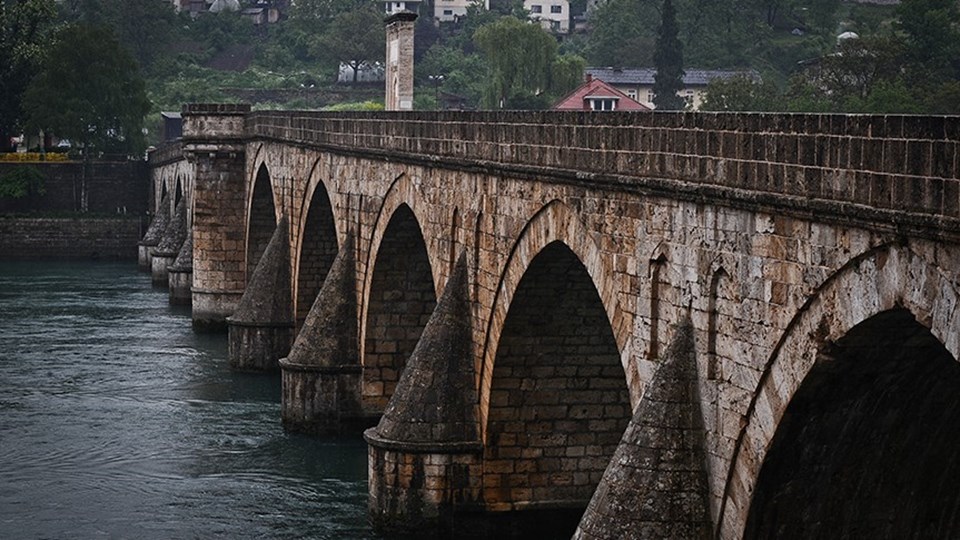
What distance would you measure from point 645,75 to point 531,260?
2867 inches

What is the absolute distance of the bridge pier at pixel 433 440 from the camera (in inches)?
969

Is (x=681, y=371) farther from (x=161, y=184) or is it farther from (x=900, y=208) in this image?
(x=161, y=184)

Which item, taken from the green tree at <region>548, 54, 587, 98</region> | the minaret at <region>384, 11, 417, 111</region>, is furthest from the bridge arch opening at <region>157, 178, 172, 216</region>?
the green tree at <region>548, 54, 587, 98</region>

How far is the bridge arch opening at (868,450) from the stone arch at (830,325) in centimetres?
12

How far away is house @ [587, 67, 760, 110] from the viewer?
87688mm

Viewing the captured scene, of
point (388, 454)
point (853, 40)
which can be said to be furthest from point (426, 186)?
point (853, 40)

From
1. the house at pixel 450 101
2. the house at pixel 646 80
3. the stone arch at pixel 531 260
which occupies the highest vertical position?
the house at pixel 646 80

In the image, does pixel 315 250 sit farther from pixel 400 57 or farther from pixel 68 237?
pixel 68 237

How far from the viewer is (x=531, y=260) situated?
2220 cm

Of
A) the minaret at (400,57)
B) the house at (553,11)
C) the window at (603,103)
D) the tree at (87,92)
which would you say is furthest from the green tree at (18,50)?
the house at (553,11)

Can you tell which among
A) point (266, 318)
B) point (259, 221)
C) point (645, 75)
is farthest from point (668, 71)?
point (266, 318)

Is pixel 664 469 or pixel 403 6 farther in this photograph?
pixel 403 6

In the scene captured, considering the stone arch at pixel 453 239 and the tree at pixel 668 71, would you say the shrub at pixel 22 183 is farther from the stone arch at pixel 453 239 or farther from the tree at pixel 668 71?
the stone arch at pixel 453 239

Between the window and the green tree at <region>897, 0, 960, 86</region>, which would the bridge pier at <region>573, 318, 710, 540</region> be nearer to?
the green tree at <region>897, 0, 960, 86</region>
